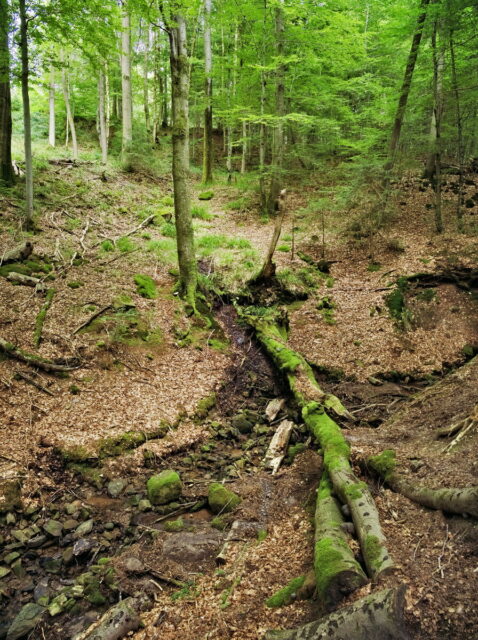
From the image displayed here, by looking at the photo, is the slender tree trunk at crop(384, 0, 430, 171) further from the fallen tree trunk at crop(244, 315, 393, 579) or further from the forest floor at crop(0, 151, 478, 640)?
the fallen tree trunk at crop(244, 315, 393, 579)

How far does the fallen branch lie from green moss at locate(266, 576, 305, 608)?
240 inches

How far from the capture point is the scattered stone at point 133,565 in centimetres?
430

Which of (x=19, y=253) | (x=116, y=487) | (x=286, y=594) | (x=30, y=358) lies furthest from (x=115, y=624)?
(x=19, y=253)

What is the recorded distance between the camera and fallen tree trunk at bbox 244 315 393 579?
3.46 m

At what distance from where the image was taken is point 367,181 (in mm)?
13164

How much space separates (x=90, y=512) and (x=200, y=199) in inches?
710

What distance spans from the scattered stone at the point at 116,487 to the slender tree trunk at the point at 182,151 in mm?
5250

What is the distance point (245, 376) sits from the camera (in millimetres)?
9117

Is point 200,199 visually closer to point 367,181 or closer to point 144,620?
point 367,181

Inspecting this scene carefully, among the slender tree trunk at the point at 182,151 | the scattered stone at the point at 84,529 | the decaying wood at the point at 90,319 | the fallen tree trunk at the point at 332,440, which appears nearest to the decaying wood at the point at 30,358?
the decaying wood at the point at 90,319

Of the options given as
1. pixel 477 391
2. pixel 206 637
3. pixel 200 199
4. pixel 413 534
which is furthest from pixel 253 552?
pixel 200 199

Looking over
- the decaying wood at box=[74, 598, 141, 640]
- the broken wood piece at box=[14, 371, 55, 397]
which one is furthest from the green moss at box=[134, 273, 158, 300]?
the decaying wood at box=[74, 598, 141, 640]

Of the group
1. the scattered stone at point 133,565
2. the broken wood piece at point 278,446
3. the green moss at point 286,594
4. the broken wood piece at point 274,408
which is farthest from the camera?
the broken wood piece at point 274,408

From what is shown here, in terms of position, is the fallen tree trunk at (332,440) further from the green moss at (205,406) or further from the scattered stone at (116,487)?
the scattered stone at (116,487)
